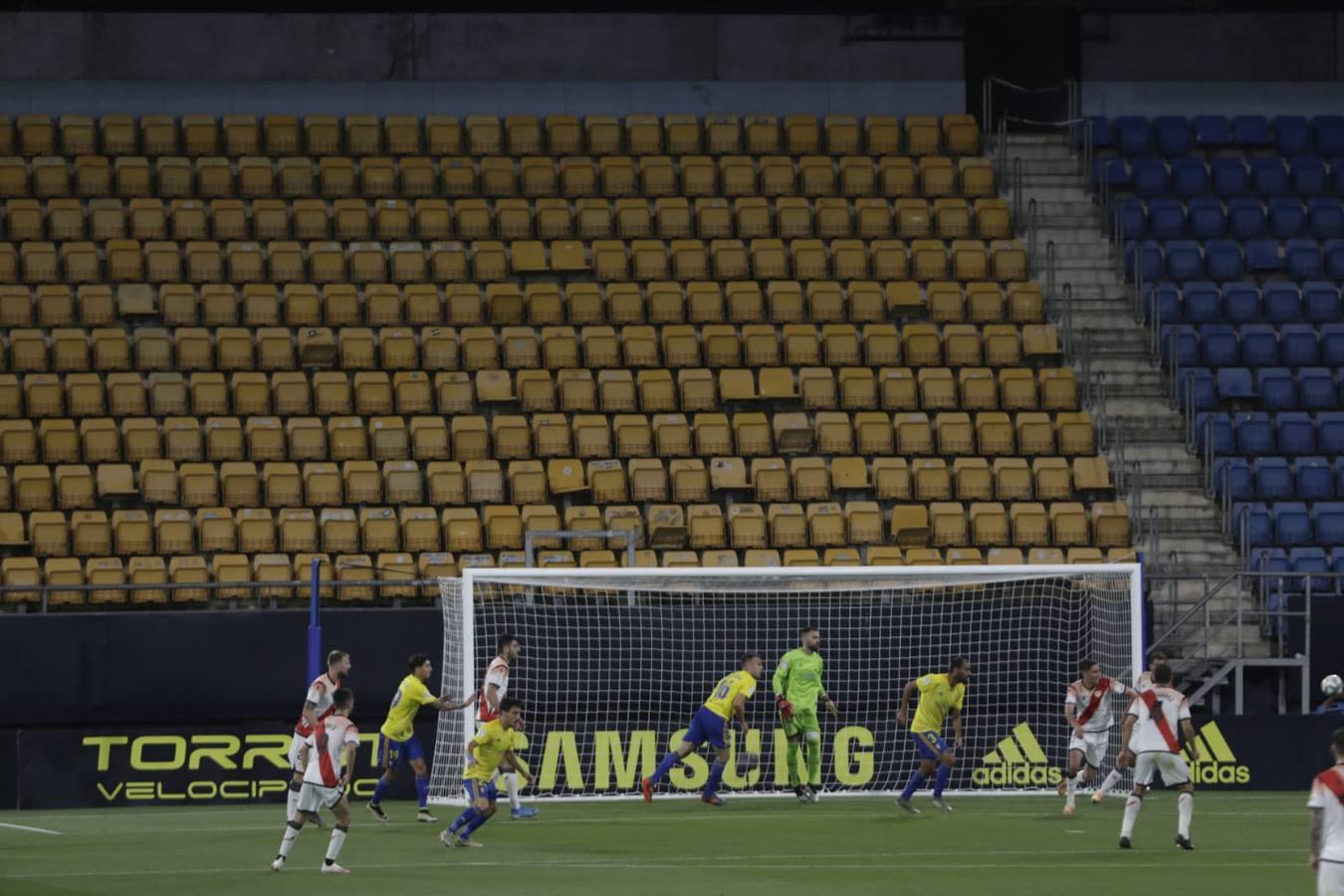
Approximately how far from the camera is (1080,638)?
2572cm

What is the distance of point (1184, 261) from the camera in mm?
31641

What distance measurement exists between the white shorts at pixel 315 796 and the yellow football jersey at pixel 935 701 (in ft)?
24.5

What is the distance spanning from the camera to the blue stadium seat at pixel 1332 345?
3014cm

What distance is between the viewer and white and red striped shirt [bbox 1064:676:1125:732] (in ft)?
74.4

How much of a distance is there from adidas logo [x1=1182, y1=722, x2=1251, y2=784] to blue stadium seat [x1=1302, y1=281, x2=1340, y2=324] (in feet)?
26.7

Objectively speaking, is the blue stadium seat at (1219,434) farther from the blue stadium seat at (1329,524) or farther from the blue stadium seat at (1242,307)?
the blue stadium seat at (1242,307)

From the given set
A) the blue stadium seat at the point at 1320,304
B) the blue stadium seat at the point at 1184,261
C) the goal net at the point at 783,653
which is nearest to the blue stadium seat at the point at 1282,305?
the blue stadium seat at the point at 1320,304

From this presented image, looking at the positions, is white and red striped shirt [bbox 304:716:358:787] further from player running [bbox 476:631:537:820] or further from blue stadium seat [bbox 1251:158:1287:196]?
blue stadium seat [bbox 1251:158:1287:196]

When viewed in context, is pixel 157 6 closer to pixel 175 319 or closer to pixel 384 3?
pixel 384 3

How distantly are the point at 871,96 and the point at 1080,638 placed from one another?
40.4 feet


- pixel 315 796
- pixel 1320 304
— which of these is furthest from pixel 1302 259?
pixel 315 796

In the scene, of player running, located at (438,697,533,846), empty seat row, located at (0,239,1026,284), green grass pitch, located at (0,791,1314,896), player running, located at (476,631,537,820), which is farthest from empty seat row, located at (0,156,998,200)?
player running, located at (438,697,533,846)

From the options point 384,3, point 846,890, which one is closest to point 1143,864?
point 846,890

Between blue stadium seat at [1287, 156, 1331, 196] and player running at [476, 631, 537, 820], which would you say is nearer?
player running at [476, 631, 537, 820]
